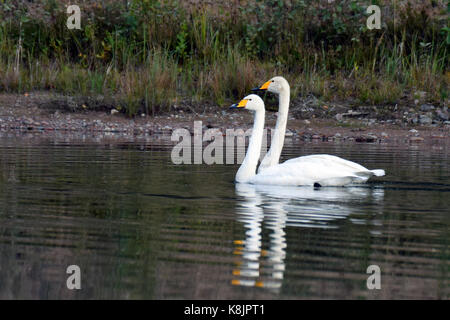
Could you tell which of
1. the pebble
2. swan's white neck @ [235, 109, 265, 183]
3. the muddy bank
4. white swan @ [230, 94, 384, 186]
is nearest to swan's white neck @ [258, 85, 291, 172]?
swan's white neck @ [235, 109, 265, 183]

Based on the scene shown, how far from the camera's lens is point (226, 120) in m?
16.2

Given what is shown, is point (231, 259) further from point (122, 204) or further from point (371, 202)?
point (371, 202)

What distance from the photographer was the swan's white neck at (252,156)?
8.77 m

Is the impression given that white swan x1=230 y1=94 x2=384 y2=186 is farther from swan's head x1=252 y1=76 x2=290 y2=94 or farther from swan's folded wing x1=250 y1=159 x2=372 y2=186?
swan's head x1=252 y1=76 x2=290 y2=94

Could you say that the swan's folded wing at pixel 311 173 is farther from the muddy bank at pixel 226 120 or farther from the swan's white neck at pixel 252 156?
the muddy bank at pixel 226 120

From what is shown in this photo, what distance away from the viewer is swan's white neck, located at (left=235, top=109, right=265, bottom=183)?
8773 millimetres

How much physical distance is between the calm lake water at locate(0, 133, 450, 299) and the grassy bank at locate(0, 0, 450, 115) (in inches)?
281

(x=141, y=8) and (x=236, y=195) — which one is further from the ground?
(x=141, y=8)

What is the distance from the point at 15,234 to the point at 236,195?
2.64 m

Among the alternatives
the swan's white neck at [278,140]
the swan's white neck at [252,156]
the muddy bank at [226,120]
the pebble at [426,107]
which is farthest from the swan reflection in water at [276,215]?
the pebble at [426,107]

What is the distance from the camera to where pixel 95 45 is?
18281 millimetres
